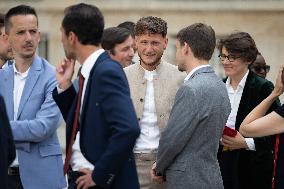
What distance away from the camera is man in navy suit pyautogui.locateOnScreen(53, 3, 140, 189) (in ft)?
15.3

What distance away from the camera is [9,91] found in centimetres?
632

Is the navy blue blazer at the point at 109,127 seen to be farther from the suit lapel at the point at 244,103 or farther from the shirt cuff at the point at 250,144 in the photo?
the suit lapel at the point at 244,103

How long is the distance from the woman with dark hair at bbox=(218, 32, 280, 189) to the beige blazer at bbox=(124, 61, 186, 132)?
62cm

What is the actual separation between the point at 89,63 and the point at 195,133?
1.08 metres

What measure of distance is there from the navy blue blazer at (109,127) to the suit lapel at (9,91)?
155 centimetres

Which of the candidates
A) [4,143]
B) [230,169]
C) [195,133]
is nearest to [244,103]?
[230,169]

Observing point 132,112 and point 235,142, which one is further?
point 235,142

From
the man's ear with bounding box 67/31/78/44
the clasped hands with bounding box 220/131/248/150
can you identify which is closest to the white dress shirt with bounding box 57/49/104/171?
the man's ear with bounding box 67/31/78/44

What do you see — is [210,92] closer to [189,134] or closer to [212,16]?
[189,134]

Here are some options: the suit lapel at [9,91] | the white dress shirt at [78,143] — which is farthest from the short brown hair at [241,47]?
the white dress shirt at [78,143]

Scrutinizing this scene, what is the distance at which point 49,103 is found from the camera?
626 cm

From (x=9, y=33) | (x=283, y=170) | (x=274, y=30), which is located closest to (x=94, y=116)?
(x=283, y=170)

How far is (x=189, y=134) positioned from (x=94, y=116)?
1008 mm

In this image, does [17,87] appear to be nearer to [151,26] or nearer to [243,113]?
[151,26]
